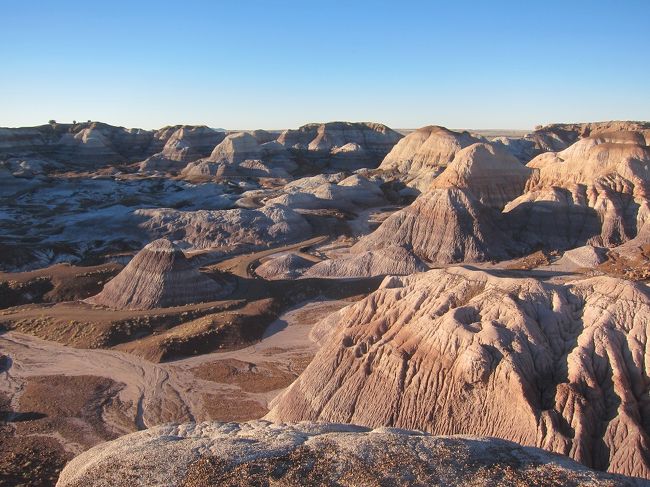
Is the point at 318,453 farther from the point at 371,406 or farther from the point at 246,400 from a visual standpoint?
the point at 246,400

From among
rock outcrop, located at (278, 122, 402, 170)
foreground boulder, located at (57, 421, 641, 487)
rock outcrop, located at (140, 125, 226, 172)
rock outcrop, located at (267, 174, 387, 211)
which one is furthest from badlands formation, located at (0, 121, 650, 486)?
rock outcrop, located at (278, 122, 402, 170)

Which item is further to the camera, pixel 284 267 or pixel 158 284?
pixel 284 267

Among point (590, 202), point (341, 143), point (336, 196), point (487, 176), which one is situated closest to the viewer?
point (590, 202)

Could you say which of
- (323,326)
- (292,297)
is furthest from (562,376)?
(292,297)

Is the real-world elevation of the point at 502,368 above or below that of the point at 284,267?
above

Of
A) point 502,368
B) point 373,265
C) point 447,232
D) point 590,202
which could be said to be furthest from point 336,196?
point 502,368

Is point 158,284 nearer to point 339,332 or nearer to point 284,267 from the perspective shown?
point 284,267

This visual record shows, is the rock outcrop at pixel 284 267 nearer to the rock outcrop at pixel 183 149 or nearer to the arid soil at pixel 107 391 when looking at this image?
the arid soil at pixel 107 391

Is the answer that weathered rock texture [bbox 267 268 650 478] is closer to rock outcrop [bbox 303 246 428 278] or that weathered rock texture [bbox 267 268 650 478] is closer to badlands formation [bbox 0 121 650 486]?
badlands formation [bbox 0 121 650 486]

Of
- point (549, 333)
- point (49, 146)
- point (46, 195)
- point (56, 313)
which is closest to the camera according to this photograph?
point (549, 333)
